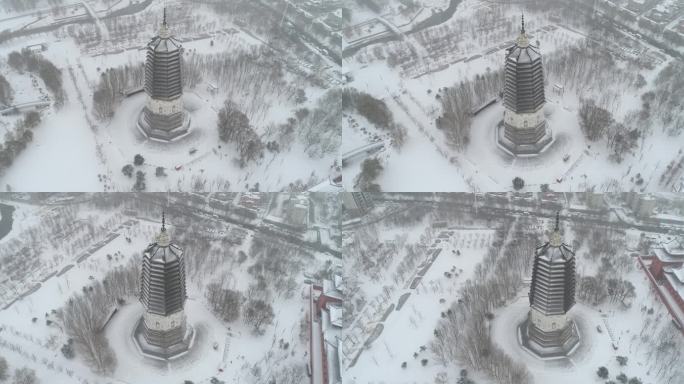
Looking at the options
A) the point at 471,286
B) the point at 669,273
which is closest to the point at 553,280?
the point at 471,286

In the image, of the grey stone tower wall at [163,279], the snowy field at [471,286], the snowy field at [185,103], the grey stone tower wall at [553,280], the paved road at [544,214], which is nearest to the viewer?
the grey stone tower wall at [553,280]

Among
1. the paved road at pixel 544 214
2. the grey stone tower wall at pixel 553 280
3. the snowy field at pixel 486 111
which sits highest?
the snowy field at pixel 486 111

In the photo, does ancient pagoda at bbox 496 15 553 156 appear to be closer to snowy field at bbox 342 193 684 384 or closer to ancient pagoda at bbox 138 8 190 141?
snowy field at bbox 342 193 684 384

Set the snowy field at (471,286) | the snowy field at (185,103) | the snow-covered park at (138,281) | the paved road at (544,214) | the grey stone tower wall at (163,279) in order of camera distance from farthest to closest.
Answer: the snowy field at (185,103)
the paved road at (544,214)
the snow-covered park at (138,281)
the snowy field at (471,286)
the grey stone tower wall at (163,279)

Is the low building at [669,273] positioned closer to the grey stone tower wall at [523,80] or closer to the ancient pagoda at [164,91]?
the grey stone tower wall at [523,80]

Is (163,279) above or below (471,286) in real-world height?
above

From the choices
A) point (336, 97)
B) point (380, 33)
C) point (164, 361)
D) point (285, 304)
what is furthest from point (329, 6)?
point (164, 361)

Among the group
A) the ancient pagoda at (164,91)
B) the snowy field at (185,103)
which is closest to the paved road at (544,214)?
the snowy field at (185,103)

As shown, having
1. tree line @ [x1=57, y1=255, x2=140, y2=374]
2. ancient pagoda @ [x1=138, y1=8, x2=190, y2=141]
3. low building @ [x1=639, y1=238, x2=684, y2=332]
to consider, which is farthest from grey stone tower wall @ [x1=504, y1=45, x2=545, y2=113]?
tree line @ [x1=57, y1=255, x2=140, y2=374]

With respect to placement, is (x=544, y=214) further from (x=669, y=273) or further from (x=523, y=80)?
(x=669, y=273)

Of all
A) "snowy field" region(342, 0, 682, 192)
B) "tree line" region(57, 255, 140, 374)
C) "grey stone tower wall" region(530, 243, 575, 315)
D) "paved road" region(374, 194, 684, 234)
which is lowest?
"tree line" region(57, 255, 140, 374)

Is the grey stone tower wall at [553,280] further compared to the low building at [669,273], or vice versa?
the low building at [669,273]
